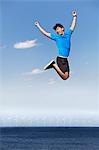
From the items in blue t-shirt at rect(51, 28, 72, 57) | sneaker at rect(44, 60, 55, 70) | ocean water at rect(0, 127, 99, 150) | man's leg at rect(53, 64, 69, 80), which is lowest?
ocean water at rect(0, 127, 99, 150)

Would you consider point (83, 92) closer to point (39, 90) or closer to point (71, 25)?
point (39, 90)

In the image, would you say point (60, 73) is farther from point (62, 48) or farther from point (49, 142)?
point (49, 142)

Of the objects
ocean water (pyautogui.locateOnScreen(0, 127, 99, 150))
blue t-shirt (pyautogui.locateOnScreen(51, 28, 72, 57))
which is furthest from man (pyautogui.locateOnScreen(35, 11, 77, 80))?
ocean water (pyautogui.locateOnScreen(0, 127, 99, 150))

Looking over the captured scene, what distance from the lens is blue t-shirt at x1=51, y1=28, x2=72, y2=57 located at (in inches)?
133

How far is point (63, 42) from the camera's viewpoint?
3385mm

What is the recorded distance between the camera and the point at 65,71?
11.2 feet

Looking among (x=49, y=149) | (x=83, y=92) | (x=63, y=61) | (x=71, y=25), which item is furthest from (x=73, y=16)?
(x=49, y=149)

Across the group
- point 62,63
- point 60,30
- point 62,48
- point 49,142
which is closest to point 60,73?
point 62,63

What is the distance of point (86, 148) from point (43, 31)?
9800mm

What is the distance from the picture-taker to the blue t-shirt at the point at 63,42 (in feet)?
11.1

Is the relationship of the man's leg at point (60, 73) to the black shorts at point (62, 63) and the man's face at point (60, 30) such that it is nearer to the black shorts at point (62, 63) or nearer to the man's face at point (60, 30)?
the black shorts at point (62, 63)

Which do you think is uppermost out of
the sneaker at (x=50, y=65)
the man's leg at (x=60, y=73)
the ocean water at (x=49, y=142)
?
the sneaker at (x=50, y=65)

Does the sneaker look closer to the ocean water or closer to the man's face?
the man's face

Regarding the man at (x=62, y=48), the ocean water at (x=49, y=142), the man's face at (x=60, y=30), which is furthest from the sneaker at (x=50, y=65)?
the ocean water at (x=49, y=142)
